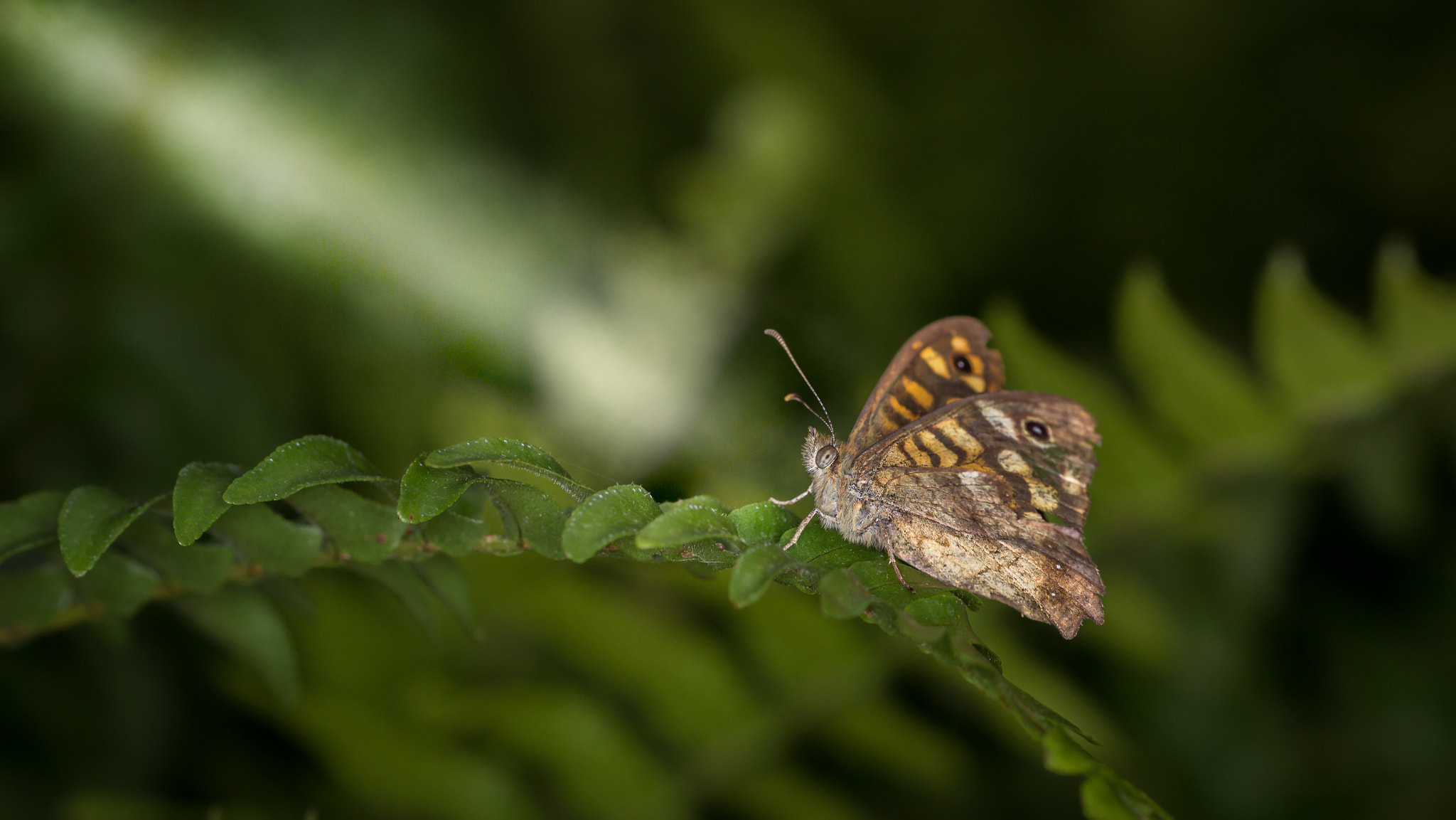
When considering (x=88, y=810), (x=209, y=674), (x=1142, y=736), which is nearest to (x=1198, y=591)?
(x=1142, y=736)

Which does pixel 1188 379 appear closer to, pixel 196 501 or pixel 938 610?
pixel 938 610

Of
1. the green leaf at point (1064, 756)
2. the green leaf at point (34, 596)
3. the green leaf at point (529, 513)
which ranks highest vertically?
the green leaf at point (1064, 756)

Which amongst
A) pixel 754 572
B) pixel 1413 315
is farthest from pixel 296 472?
pixel 1413 315

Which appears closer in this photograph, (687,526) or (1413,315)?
(687,526)

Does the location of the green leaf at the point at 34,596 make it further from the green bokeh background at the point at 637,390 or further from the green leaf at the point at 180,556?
the green bokeh background at the point at 637,390

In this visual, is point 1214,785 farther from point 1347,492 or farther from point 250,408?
point 250,408

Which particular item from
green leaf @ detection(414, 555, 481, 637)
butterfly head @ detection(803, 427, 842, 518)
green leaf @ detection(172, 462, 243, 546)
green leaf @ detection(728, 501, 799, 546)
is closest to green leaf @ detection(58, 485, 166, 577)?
green leaf @ detection(172, 462, 243, 546)

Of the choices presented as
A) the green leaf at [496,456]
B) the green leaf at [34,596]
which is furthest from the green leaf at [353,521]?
the green leaf at [34,596]
